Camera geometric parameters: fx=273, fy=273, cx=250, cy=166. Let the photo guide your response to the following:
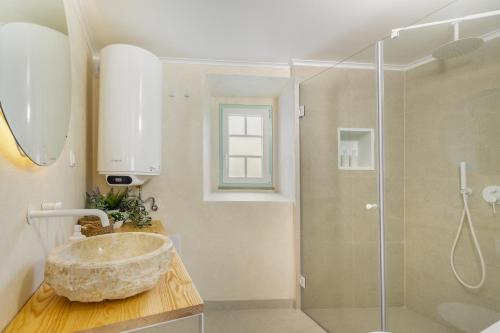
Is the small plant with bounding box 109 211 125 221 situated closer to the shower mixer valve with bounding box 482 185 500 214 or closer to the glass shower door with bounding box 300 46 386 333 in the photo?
the glass shower door with bounding box 300 46 386 333

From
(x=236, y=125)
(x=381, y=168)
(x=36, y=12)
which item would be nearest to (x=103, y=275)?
(x=36, y=12)

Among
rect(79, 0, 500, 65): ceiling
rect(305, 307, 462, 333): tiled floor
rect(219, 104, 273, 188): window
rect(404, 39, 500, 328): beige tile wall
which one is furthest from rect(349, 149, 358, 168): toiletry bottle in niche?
rect(219, 104, 273, 188): window

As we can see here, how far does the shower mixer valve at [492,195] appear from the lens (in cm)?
135

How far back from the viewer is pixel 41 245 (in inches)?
39.1

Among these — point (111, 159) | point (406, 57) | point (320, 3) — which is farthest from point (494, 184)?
point (111, 159)

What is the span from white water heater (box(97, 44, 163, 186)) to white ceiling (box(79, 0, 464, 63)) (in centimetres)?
19

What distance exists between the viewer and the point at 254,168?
2.91 m

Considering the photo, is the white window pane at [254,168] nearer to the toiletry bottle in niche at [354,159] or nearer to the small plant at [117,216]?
the toiletry bottle in niche at [354,159]

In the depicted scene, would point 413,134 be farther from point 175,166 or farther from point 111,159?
point 111,159

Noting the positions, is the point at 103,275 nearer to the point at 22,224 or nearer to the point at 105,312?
the point at 105,312

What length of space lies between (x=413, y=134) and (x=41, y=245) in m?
1.89

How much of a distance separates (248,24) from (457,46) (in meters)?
1.15

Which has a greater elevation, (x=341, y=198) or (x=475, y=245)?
→ (x=341, y=198)

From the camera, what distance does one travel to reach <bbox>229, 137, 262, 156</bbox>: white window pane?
289 cm
